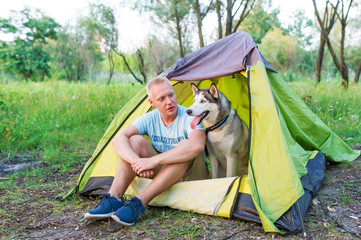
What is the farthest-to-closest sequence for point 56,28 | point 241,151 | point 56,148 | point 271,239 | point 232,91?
point 56,28
point 56,148
point 232,91
point 241,151
point 271,239

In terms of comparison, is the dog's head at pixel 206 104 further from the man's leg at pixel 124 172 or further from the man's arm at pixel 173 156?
the man's leg at pixel 124 172

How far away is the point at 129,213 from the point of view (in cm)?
220

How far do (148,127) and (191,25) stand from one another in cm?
645

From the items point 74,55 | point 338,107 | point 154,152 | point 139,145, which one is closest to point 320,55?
point 338,107

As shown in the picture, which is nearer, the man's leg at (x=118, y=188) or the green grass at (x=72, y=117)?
the man's leg at (x=118, y=188)

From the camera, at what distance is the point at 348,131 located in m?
5.06

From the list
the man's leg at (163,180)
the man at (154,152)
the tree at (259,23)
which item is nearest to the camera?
the man at (154,152)

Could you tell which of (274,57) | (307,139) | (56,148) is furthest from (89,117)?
(274,57)

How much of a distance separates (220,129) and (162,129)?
638 millimetres

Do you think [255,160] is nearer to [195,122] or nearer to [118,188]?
[195,122]

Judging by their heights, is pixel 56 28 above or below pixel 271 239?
above

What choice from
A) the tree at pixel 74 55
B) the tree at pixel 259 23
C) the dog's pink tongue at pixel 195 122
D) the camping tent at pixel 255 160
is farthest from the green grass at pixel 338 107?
the tree at pixel 259 23

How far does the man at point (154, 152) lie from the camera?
228 centimetres

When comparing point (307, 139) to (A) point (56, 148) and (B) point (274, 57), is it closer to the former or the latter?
(A) point (56, 148)
